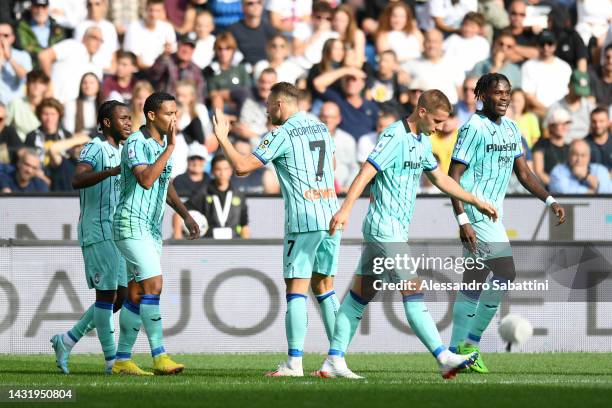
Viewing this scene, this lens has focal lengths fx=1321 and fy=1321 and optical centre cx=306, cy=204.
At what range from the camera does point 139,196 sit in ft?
35.7

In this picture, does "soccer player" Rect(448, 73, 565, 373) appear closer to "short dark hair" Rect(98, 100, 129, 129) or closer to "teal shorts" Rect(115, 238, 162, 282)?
"teal shorts" Rect(115, 238, 162, 282)

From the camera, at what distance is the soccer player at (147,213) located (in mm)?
10734

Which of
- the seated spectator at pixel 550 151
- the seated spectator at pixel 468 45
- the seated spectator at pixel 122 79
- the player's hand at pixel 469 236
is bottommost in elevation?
the player's hand at pixel 469 236

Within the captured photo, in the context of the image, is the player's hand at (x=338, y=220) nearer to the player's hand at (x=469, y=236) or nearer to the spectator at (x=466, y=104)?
the player's hand at (x=469, y=236)

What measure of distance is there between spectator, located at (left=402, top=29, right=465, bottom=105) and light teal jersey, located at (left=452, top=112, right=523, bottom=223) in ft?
22.9

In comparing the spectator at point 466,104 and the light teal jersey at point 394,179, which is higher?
the spectator at point 466,104

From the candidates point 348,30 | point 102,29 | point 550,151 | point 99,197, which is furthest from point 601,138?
point 99,197

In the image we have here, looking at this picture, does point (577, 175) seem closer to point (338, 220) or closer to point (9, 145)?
point (9, 145)

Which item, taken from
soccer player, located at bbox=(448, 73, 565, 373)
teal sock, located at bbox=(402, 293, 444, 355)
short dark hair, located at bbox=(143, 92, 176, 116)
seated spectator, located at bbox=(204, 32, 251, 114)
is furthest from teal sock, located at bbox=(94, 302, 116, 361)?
seated spectator, located at bbox=(204, 32, 251, 114)

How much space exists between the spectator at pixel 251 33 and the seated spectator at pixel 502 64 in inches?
120

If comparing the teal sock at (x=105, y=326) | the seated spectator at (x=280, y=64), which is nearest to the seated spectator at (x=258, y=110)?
the seated spectator at (x=280, y=64)

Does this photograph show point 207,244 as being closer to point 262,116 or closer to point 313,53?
point 262,116

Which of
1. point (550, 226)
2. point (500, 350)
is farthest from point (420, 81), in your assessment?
point (500, 350)

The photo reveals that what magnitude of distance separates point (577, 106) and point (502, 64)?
1.29m
